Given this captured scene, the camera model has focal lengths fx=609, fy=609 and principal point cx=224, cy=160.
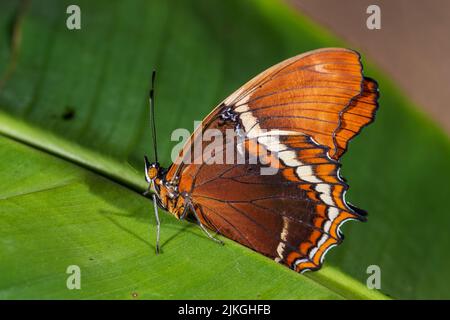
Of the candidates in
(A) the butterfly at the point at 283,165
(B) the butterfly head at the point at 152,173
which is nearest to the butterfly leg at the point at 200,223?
(A) the butterfly at the point at 283,165

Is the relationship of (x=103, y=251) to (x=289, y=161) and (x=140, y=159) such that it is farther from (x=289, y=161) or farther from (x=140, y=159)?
(x=289, y=161)

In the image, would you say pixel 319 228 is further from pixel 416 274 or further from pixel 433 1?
pixel 433 1

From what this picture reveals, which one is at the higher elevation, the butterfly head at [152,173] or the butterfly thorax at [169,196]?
the butterfly head at [152,173]

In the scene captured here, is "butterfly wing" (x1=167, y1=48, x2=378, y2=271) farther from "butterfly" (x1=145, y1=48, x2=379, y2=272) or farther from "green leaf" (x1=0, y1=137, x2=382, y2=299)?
"green leaf" (x1=0, y1=137, x2=382, y2=299)

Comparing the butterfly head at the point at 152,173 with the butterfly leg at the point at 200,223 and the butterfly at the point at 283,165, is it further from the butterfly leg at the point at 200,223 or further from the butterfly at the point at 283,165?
the butterfly leg at the point at 200,223

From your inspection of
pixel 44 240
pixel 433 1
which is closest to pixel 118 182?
pixel 44 240

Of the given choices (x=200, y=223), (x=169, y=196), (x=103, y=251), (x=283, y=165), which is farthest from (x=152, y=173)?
(x=283, y=165)

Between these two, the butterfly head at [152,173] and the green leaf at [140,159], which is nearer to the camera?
the green leaf at [140,159]
